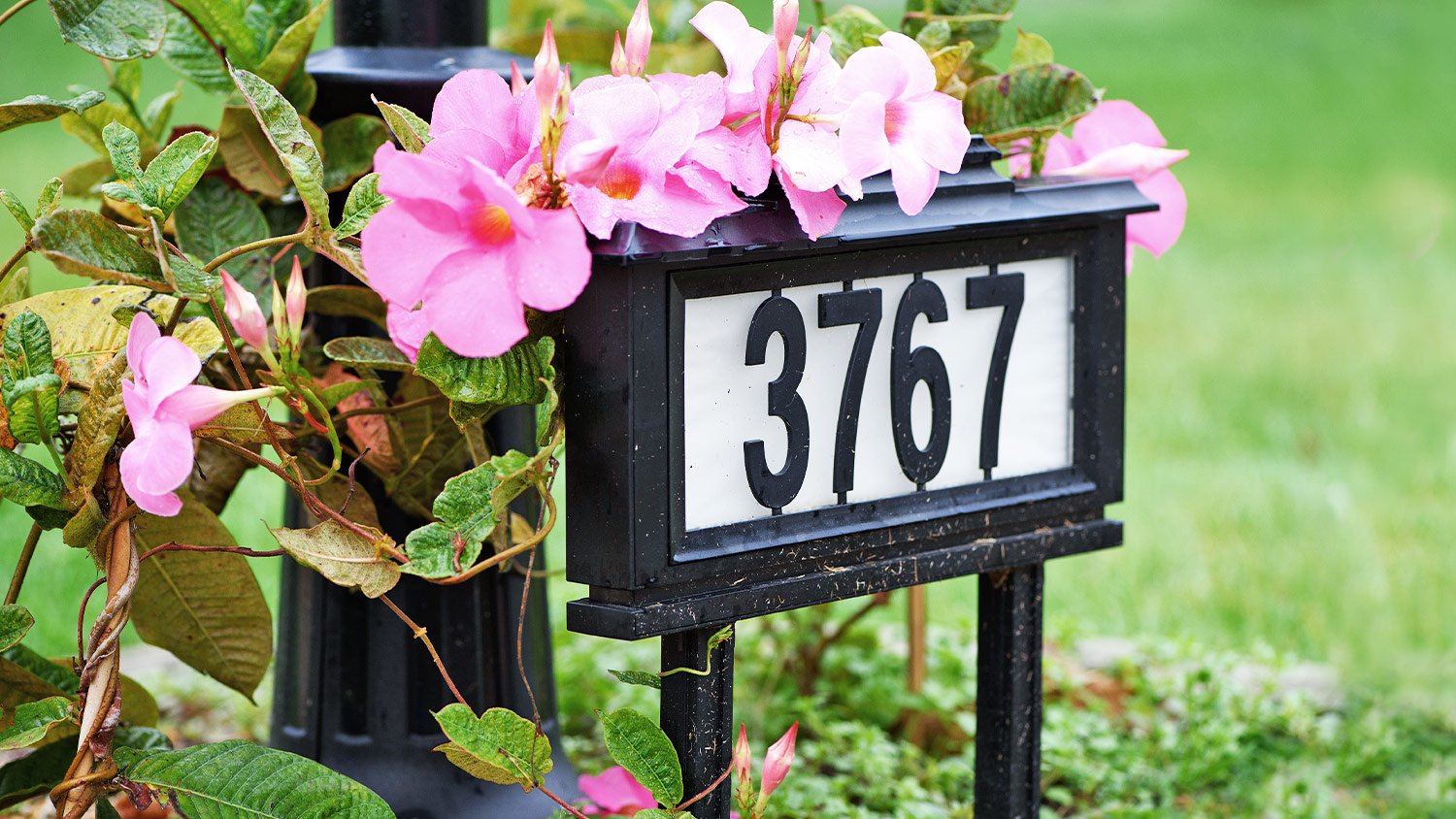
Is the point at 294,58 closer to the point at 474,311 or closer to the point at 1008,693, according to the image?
the point at 474,311

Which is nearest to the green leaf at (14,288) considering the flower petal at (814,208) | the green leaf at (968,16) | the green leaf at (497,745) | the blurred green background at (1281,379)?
the green leaf at (497,745)

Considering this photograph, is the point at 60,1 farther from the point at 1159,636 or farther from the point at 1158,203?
the point at 1159,636

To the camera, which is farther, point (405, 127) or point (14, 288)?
point (14, 288)

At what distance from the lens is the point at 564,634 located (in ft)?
7.19

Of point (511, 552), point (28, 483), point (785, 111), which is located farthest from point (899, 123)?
point (28, 483)

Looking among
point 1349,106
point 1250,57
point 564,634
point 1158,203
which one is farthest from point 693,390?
point 1250,57

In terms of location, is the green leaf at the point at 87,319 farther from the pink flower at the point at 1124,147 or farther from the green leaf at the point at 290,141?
the pink flower at the point at 1124,147

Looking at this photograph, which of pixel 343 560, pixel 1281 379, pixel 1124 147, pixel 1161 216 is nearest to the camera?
pixel 343 560

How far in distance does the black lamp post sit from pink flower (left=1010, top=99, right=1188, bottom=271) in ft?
1.45

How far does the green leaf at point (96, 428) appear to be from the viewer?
983mm

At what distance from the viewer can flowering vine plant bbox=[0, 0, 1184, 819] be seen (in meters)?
0.88

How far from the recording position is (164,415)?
34.9 inches

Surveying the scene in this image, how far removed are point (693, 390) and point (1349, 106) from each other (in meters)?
6.39

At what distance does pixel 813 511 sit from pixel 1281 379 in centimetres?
284
